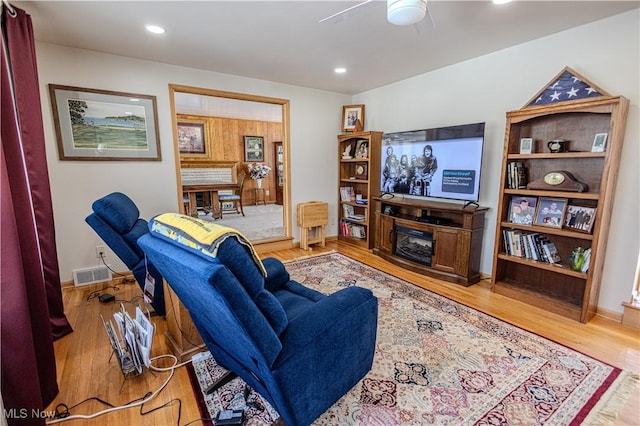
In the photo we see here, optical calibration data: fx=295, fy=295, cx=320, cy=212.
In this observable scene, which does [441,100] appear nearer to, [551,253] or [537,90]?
[537,90]

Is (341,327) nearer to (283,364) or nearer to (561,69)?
(283,364)

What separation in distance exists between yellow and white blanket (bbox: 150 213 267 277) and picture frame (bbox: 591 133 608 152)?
2729 millimetres

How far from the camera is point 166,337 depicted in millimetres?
2164

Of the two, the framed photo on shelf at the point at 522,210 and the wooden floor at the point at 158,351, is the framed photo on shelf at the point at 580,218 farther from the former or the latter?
the wooden floor at the point at 158,351

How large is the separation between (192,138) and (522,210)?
275 inches

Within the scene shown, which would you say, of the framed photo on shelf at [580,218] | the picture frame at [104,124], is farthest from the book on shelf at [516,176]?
the picture frame at [104,124]

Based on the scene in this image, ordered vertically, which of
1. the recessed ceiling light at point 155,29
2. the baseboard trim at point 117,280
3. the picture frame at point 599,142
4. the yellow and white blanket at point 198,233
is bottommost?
the baseboard trim at point 117,280

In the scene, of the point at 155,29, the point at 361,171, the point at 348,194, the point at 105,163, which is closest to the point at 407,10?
the point at 155,29

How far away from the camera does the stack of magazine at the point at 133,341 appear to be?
167cm

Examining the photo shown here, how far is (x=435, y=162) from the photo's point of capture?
3.37m

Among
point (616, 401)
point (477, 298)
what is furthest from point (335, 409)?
point (477, 298)

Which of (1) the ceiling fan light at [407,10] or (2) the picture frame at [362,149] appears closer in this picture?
(1) the ceiling fan light at [407,10]

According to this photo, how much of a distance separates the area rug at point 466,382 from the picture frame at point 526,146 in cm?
153

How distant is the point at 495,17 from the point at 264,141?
21.9 ft
